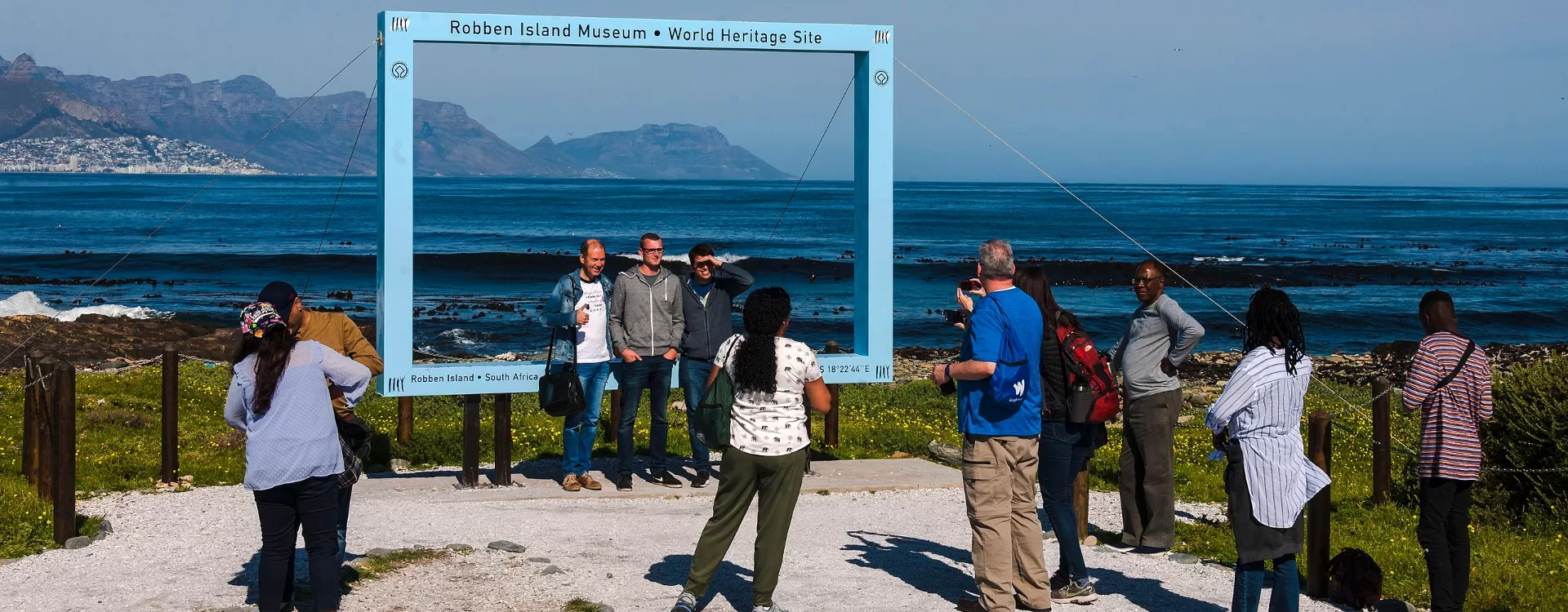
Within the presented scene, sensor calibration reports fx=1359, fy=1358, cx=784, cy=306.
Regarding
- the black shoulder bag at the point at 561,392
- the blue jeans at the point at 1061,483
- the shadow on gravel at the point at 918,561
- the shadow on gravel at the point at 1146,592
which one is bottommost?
the shadow on gravel at the point at 1146,592

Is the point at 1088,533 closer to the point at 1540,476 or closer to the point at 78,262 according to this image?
the point at 1540,476

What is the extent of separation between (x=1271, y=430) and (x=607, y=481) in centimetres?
544

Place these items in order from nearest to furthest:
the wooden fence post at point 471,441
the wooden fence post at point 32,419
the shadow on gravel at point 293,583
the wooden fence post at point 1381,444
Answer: the shadow on gravel at point 293,583
the wooden fence post at point 32,419
the wooden fence post at point 1381,444
the wooden fence post at point 471,441

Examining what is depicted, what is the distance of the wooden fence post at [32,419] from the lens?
8.38 metres

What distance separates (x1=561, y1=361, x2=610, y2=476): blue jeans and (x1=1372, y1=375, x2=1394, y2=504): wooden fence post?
509 cm

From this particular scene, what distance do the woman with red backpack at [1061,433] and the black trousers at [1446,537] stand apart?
1.50 metres

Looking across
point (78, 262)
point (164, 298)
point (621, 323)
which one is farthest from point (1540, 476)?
point (78, 262)

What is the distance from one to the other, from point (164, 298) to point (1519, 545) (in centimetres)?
3460

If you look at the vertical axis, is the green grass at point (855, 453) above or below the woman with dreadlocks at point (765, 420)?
below

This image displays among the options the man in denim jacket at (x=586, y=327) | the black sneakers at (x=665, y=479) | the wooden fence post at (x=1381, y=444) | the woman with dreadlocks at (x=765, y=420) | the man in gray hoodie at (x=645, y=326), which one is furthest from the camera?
the black sneakers at (x=665, y=479)

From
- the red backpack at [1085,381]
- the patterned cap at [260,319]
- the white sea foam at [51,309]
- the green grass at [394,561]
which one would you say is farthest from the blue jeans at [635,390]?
the white sea foam at [51,309]

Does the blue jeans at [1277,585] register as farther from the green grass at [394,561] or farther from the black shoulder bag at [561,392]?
the black shoulder bag at [561,392]

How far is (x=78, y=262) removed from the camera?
46375 millimetres

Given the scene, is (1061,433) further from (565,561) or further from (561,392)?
(561,392)
